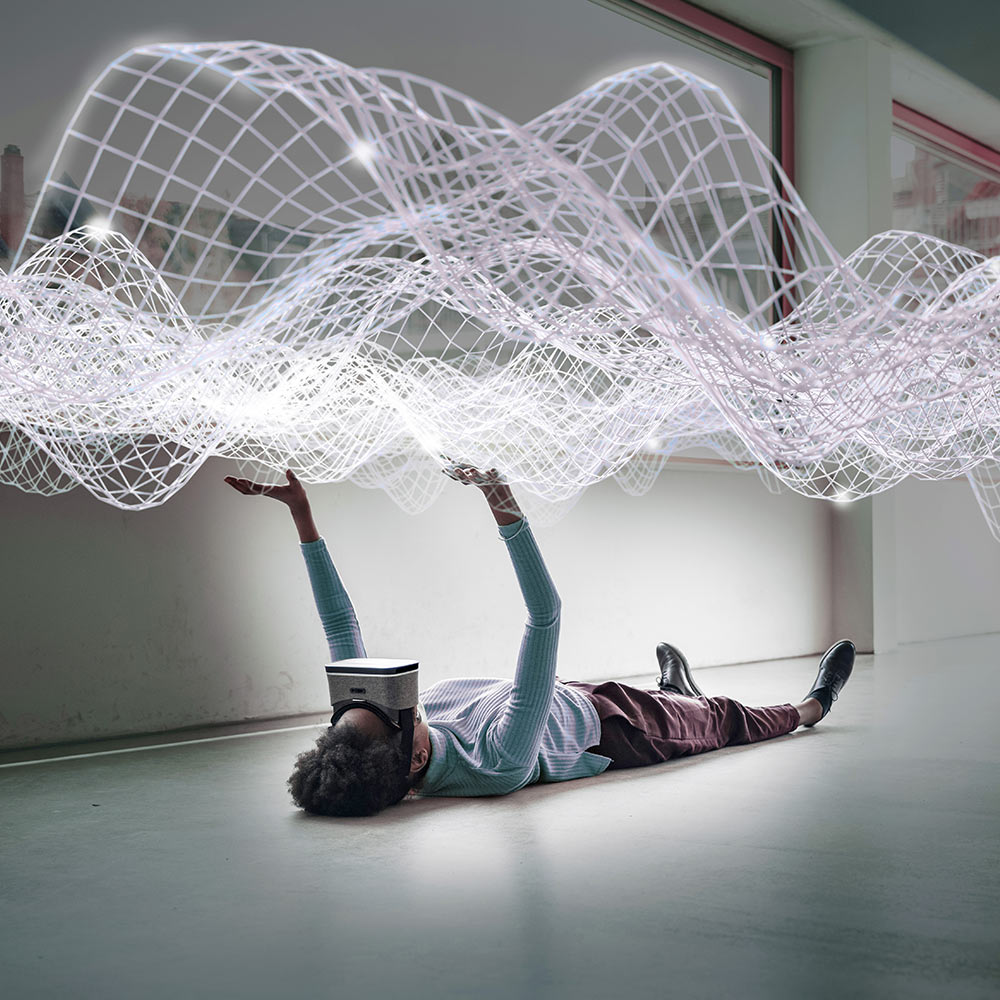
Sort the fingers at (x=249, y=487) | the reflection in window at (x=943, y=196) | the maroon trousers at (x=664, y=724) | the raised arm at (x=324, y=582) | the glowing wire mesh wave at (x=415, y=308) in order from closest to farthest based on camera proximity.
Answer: the glowing wire mesh wave at (x=415, y=308)
the fingers at (x=249, y=487)
the raised arm at (x=324, y=582)
the maroon trousers at (x=664, y=724)
the reflection in window at (x=943, y=196)

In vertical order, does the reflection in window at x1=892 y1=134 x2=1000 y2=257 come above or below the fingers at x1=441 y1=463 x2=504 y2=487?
above

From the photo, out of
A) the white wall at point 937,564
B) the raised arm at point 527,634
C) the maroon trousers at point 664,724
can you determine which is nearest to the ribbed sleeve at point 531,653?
the raised arm at point 527,634

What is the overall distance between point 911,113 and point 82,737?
6.26 meters

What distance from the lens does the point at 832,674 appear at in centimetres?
392

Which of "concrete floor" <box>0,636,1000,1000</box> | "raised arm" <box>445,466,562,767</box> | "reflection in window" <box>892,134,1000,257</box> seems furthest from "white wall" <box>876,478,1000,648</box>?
"raised arm" <box>445,466,562,767</box>

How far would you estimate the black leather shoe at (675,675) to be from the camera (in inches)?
149

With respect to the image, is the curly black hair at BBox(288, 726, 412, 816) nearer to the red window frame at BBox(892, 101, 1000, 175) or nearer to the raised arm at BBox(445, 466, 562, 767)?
the raised arm at BBox(445, 466, 562, 767)

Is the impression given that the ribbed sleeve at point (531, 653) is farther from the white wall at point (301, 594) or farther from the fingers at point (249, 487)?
the white wall at point (301, 594)

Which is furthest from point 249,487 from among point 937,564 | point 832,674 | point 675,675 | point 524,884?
point 937,564

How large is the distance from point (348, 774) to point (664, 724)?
1.09 metres

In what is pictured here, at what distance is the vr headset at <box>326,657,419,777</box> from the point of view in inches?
101

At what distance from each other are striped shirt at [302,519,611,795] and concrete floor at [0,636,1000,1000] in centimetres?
7

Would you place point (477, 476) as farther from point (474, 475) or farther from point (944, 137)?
point (944, 137)

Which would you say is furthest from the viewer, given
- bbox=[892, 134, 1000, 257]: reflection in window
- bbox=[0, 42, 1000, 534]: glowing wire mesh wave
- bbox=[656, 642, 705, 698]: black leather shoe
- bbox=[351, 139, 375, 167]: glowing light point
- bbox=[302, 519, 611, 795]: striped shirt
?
bbox=[892, 134, 1000, 257]: reflection in window
